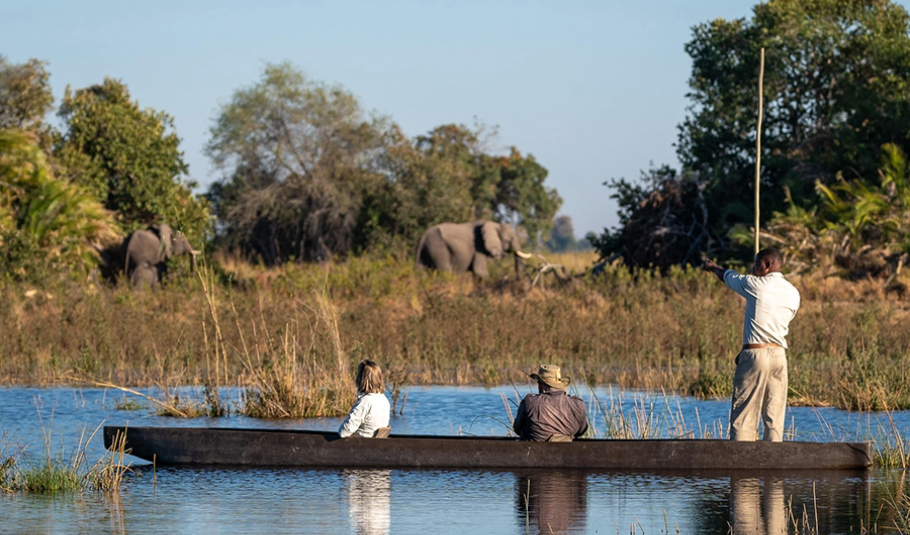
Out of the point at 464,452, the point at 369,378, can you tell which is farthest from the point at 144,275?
the point at 464,452

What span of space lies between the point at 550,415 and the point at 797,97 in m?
26.5

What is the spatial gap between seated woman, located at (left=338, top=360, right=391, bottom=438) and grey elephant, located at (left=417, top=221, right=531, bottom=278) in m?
21.4

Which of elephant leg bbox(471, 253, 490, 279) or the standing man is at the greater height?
elephant leg bbox(471, 253, 490, 279)

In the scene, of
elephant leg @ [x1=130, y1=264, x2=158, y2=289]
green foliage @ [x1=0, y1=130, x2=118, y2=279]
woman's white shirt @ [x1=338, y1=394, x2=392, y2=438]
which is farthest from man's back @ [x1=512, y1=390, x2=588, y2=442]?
elephant leg @ [x1=130, y1=264, x2=158, y2=289]

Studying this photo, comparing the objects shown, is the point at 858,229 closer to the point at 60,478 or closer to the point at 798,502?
the point at 798,502

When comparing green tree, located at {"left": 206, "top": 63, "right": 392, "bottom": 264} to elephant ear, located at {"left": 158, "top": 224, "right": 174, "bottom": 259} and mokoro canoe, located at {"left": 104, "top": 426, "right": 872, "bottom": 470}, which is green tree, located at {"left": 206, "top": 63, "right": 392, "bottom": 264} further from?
mokoro canoe, located at {"left": 104, "top": 426, "right": 872, "bottom": 470}

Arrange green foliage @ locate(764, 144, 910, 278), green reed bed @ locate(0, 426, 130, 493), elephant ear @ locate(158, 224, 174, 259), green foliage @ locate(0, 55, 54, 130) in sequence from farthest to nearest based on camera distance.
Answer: green foliage @ locate(0, 55, 54, 130) < elephant ear @ locate(158, 224, 174, 259) < green foliage @ locate(764, 144, 910, 278) < green reed bed @ locate(0, 426, 130, 493)

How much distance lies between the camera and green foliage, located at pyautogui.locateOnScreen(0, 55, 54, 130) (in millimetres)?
41125

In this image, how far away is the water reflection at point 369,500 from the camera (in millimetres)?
9219

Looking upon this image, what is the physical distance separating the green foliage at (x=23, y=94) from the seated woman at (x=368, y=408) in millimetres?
30978

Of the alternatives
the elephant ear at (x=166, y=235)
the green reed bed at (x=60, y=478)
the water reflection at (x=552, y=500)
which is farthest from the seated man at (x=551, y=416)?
the elephant ear at (x=166, y=235)

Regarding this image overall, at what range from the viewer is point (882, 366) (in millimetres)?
17109

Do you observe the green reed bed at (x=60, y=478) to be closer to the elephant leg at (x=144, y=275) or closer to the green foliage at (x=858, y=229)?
the elephant leg at (x=144, y=275)

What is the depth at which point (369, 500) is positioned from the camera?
10.4 m
